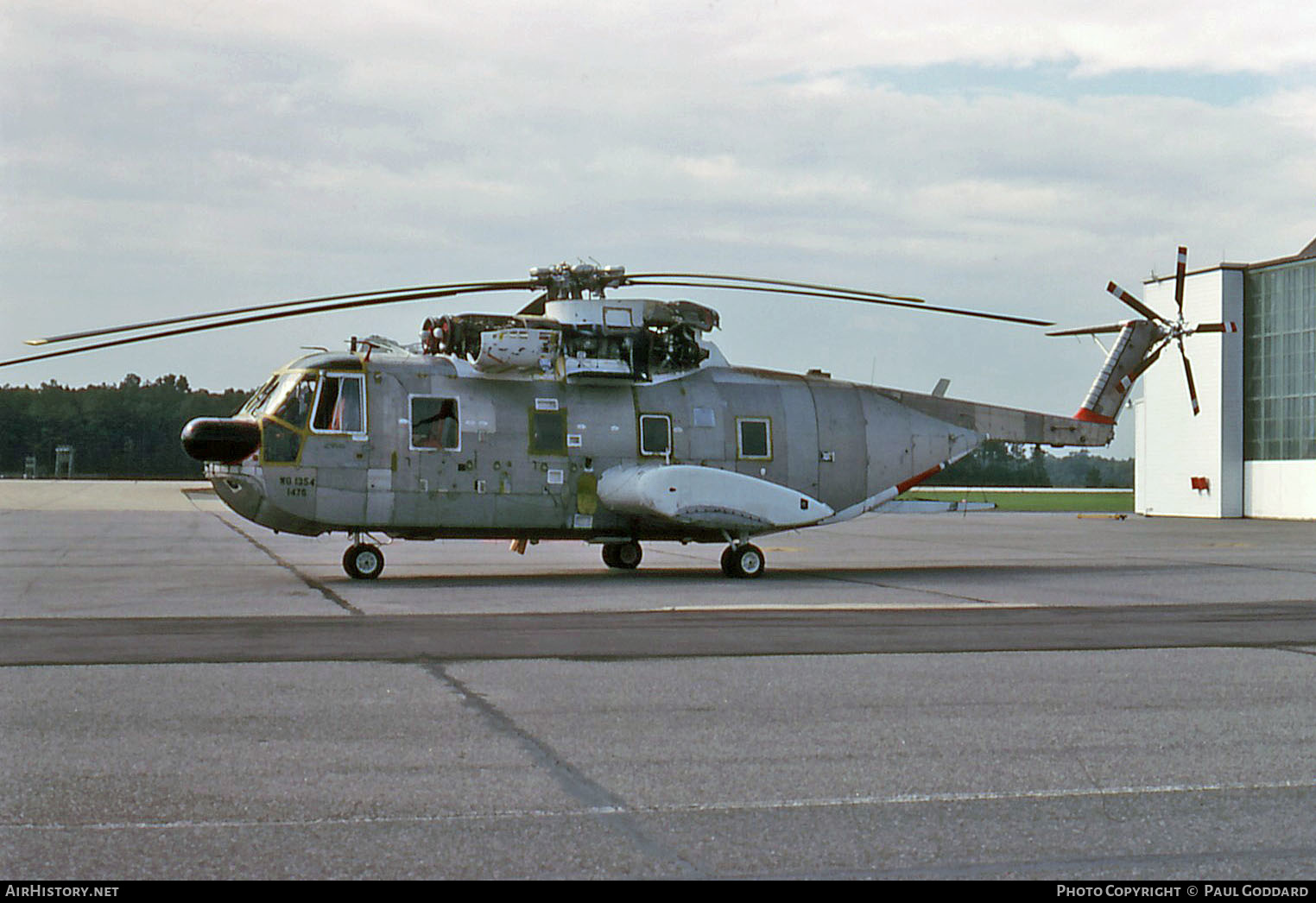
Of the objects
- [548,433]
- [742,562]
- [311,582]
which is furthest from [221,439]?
[742,562]

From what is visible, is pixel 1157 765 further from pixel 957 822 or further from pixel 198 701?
pixel 198 701

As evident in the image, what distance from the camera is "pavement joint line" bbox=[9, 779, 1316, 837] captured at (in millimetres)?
5594

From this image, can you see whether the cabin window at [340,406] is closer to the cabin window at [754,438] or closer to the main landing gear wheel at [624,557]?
the main landing gear wheel at [624,557]

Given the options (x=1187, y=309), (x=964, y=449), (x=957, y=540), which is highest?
(x=1187, y=309)

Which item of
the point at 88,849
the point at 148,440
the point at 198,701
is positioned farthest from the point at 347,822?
the point at 148,440

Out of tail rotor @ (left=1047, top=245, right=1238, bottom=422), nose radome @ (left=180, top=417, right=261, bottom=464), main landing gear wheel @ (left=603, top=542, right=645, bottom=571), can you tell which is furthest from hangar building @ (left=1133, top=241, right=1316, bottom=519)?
nose radome @ (left=180, top=417, right=261, bottom=464)

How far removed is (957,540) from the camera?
1305 inches

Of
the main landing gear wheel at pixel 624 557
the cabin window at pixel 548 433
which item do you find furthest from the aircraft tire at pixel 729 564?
the cabin window at pixel 548 433

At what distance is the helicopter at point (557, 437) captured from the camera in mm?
19344

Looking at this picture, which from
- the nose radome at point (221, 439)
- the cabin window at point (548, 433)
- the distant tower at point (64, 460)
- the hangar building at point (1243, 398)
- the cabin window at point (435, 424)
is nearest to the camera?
the nose radome at point (221, 439)

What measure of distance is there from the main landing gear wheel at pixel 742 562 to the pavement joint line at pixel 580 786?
11.9m

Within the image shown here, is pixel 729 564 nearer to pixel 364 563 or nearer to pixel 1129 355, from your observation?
pixel 364 563

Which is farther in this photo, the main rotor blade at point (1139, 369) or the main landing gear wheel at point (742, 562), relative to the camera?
the main rotor blade at point (1139, 369)

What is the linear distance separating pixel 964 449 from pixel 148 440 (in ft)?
368
